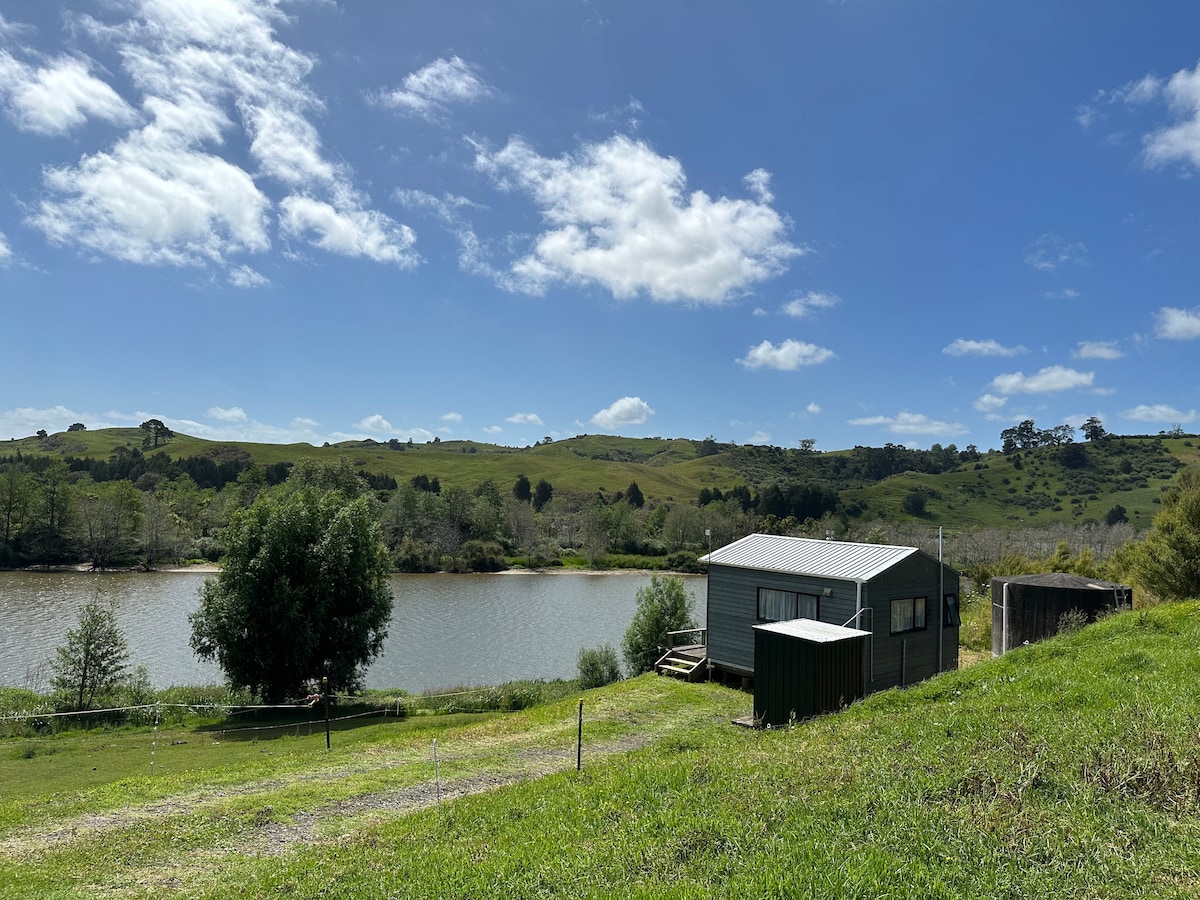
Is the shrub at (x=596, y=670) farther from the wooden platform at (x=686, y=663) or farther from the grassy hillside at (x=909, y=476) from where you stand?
the grassy hillside at (x=909, y=476)

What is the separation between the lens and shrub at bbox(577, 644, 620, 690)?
28812 mm

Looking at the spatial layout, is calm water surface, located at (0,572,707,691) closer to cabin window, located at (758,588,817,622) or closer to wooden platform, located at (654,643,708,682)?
wooden platform, located at (654,643,708,682)

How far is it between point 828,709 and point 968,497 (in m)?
138

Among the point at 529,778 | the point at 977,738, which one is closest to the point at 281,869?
the point at 529,778

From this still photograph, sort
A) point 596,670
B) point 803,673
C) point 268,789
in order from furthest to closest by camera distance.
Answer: point 596,670
point 803,673
point 268,789

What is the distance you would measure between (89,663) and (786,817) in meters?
29.7

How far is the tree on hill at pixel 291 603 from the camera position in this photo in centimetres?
2622

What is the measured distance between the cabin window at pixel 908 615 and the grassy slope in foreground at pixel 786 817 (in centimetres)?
681

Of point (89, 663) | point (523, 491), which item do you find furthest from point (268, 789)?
point (523, 491)

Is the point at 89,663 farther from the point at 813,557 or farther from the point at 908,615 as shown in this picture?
the point at 908,615

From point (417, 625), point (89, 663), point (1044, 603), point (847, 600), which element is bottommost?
point (417, 625)

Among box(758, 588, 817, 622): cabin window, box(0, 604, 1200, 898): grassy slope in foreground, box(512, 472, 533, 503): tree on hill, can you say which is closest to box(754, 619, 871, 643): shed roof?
box(0, 604, 1200, 898): grassy slope in foreground

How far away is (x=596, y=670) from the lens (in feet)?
95.2

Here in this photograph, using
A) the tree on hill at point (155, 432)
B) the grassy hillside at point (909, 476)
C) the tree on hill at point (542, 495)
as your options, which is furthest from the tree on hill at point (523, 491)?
the tree on hill at point (155, 432)
